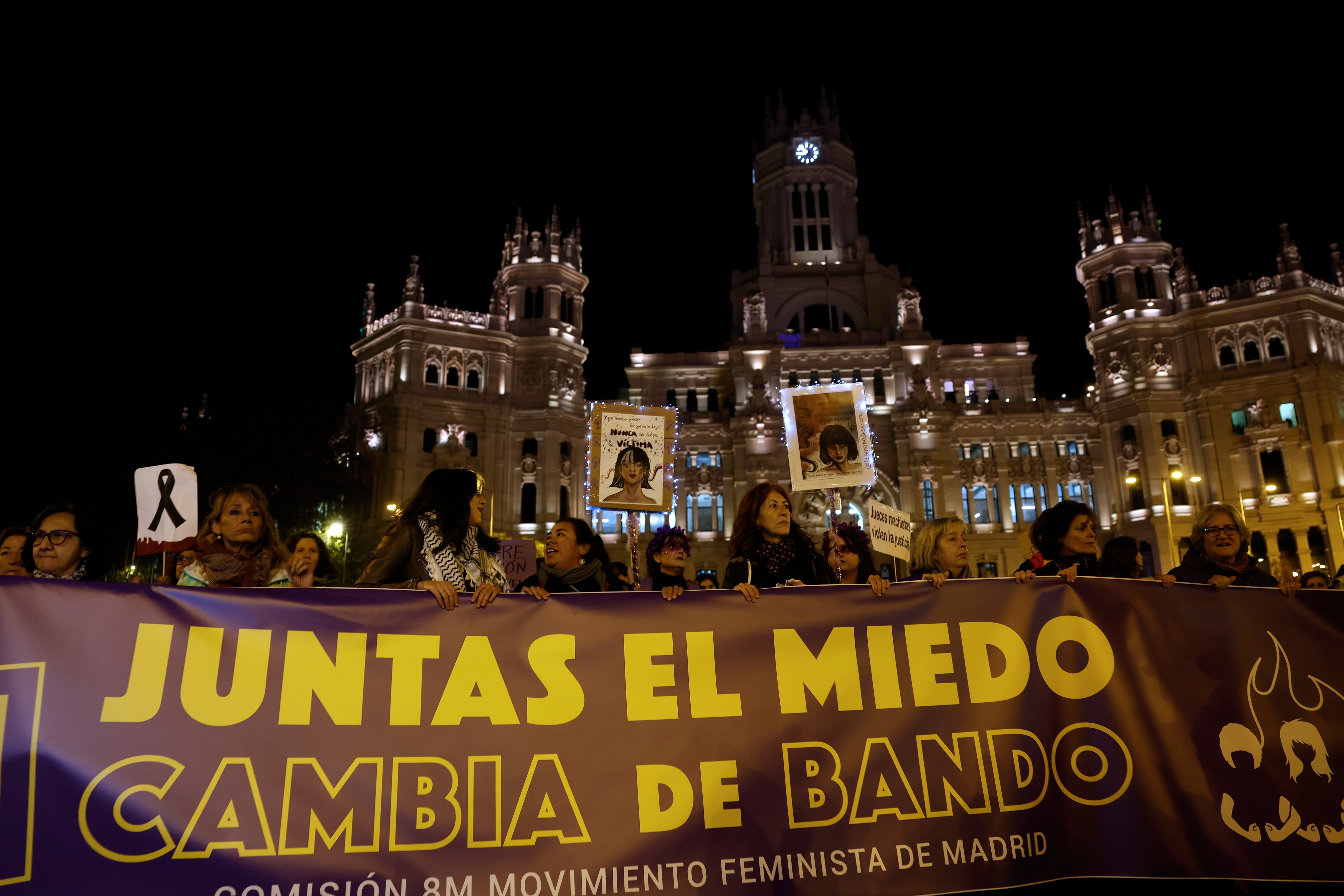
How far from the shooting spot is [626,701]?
5910 millimetres

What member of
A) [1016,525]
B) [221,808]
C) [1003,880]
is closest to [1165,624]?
[1003,880]

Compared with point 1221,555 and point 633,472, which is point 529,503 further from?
point 1221,555

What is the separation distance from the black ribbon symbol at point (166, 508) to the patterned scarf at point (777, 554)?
4961mm

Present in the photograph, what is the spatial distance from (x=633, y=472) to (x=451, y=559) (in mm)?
3157

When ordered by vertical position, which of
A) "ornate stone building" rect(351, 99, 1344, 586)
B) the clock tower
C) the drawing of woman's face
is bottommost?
the drawing of woman's face

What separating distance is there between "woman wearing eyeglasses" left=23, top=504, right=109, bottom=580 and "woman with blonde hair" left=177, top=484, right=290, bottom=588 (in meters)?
0.76

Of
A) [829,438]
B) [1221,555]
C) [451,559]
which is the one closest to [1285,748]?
[1221,555]

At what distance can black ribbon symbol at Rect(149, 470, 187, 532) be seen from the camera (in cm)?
748

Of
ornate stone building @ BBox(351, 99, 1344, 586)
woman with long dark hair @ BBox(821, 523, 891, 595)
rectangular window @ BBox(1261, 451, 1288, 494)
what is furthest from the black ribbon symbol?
rectangular window @ BBox(1261, 451, 1288, 494)

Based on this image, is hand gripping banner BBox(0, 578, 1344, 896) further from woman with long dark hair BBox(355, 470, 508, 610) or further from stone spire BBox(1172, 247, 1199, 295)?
stone spire BBox(1172, 247, 1199, 295)

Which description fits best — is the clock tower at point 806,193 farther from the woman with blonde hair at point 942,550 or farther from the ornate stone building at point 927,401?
the woman with blonde hair at point 942,550

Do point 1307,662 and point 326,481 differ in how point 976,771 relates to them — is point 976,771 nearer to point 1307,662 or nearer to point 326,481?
point 1307,662

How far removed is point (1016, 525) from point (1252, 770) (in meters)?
52.7

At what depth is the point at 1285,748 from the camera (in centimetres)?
631
